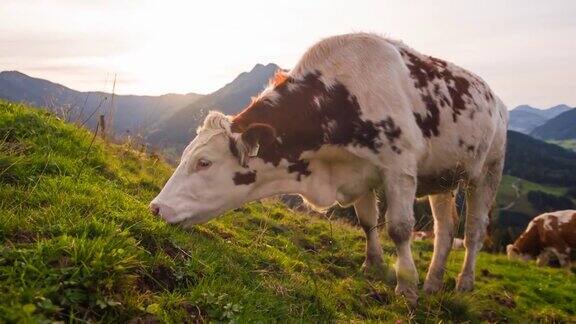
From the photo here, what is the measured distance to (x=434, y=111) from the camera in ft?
22.0

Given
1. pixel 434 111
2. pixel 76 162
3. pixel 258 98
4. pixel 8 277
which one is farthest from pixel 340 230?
pixel 8 277

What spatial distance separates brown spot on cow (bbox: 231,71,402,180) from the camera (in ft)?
19.6

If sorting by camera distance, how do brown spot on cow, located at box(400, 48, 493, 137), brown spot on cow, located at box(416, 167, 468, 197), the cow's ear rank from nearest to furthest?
the cow's ear → brown spot on cow, located at box(400, 48, 493, 137) → brown spot on cow, located at box(416, 167, 468, 197)

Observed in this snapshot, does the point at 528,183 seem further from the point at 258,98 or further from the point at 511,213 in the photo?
the point at 258,98

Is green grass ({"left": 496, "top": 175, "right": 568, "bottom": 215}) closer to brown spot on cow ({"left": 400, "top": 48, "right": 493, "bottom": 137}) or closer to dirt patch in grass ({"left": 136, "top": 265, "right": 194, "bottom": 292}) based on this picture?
brown spot on cow ({"left": 400, "top": 48, "right": 493, "bottom": 137})

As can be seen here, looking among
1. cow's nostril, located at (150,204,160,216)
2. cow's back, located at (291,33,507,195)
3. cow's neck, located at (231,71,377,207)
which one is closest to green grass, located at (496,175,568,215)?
cow's back, located at (291,33,507,195)

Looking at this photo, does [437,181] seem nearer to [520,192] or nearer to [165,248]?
[165,248]

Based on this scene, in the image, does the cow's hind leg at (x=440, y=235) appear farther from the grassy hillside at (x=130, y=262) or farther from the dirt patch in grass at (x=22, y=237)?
the dirt patch in grass at (x=22, y=237)

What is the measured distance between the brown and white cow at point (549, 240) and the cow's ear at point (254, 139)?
547 inches

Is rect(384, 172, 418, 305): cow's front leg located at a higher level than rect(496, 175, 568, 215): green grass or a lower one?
higher

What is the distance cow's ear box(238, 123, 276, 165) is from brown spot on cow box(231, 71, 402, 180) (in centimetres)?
26

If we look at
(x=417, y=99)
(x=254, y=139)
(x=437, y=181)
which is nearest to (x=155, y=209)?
(x=254, y=139)

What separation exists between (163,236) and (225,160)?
5.41ft

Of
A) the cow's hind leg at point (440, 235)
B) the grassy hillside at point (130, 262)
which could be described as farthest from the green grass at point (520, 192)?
the grassy hillside at point (130, 262)
